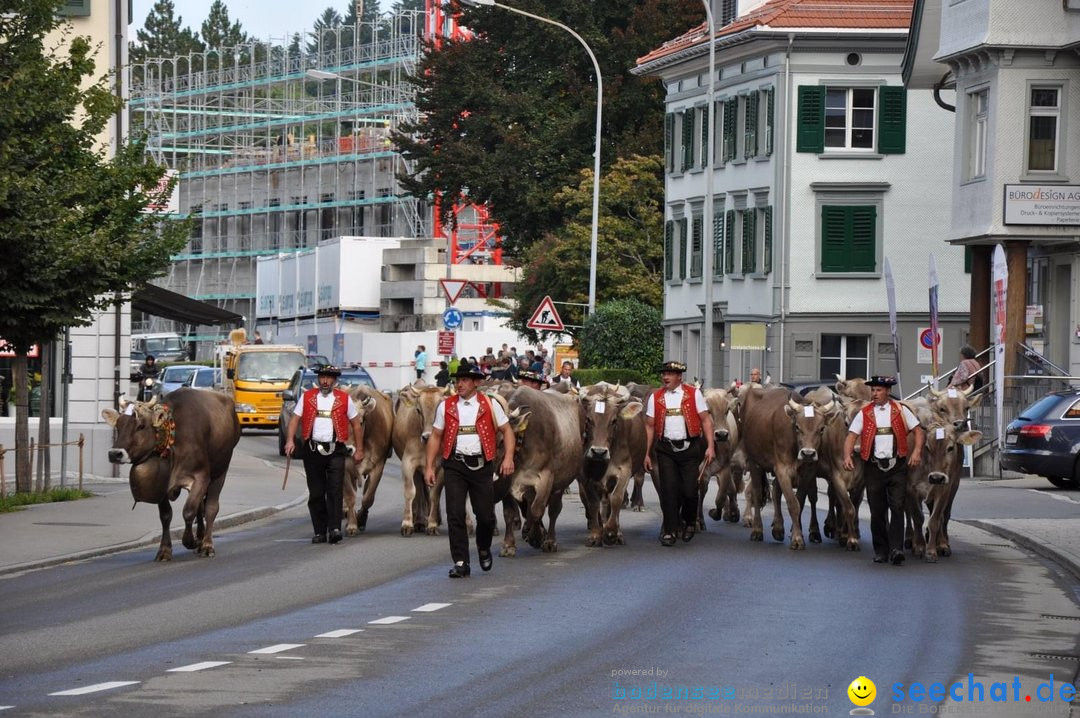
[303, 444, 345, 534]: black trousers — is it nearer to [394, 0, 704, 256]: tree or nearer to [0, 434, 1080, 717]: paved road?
[0, 434, 1080, 717]: paved road

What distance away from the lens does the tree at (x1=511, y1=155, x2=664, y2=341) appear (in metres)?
62.9

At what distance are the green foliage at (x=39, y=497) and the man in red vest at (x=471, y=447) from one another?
30.7ft

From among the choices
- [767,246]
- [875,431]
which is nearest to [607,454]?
[875,431]

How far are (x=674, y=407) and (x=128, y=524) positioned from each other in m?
6.88

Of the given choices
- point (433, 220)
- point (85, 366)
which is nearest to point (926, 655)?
point (85, 366)

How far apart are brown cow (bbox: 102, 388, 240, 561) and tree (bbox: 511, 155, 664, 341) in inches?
1619

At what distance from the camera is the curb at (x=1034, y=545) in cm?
1959

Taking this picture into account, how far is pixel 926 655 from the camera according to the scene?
13055 millimetres

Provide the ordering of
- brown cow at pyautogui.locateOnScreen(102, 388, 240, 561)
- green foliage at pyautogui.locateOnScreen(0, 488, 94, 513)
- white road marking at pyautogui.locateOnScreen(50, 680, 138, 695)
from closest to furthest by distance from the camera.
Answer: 1. white road marking at pyautogui.locateOnScreen(50, 680, 138, 695)
2. brown cow at pyautogui.locateOnScreen(102, 388, 240, 561)
3. green foliage at pyautogui.locateOnScreen(0, 488, 94, 513)

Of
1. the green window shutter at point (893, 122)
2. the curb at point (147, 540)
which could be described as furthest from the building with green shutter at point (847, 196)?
the curb at point (147, 540)

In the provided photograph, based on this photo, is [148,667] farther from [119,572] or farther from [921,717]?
[119,572]

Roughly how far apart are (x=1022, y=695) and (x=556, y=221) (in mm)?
56336

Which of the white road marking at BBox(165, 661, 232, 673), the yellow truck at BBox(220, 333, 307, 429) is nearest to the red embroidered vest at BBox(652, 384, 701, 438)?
the white road marking at BBox(165, 661, 232, 673)

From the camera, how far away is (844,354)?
52.8m
